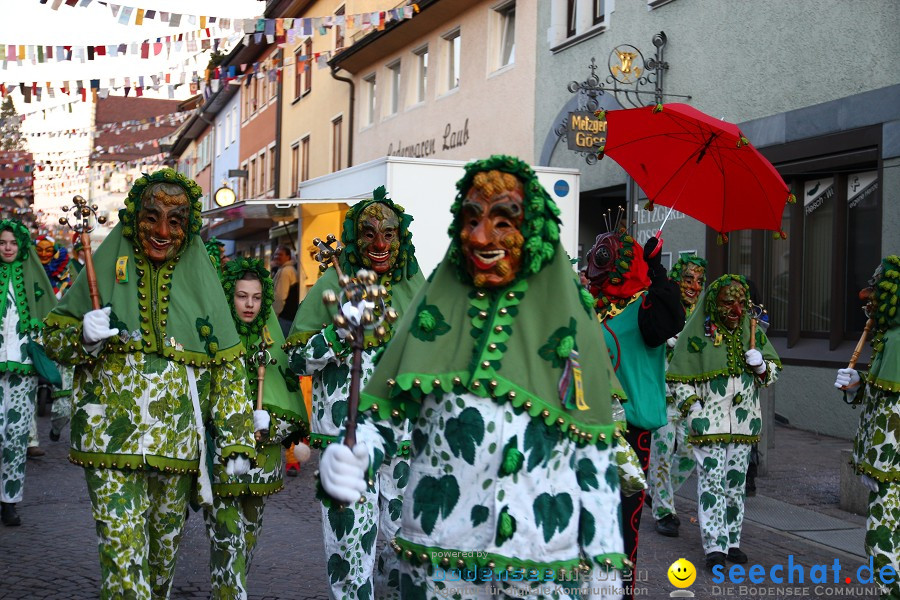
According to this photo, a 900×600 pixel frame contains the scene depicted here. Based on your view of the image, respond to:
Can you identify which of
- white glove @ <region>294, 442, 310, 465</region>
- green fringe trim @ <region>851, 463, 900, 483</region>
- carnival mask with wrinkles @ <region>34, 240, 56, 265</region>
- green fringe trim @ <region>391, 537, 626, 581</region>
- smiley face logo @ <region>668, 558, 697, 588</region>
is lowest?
smiley face logo @ <region>668, 558, 697, 588</region>

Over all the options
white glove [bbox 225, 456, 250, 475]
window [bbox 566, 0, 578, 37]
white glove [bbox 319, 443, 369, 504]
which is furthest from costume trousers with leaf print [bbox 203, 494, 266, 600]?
window [bbox 566, 0, 578, 37]

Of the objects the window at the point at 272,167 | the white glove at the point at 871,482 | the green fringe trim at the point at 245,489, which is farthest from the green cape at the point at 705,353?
the window at the point at 272,167

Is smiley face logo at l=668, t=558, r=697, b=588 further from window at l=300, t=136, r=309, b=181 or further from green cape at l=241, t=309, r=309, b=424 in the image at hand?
window at l=300, t=136, r=309, b=181

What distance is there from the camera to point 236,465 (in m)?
4.91

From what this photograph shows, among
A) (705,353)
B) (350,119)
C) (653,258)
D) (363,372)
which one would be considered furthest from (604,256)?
(350,119)

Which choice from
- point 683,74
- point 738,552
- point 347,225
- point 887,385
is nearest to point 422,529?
point 347,225

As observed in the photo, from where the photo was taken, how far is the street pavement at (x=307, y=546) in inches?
264

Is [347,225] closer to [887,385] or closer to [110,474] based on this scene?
[110,474]

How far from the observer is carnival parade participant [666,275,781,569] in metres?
7.87

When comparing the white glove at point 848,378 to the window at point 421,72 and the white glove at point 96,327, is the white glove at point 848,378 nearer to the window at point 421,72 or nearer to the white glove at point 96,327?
the white glove at point 96,327

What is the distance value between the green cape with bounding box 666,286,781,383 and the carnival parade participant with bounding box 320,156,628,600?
4.97 m

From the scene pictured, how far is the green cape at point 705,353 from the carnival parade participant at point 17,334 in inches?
192

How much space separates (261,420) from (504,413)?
2126 millimetres

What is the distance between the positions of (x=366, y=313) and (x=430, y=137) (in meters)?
23.5
